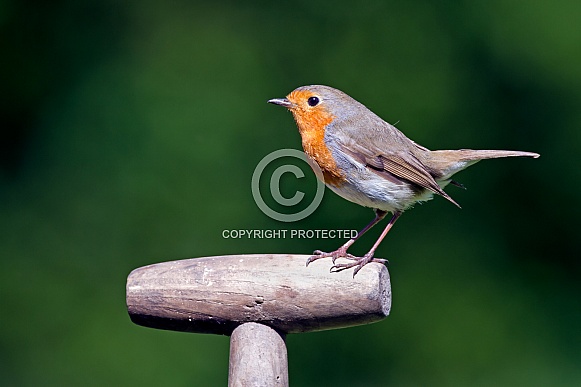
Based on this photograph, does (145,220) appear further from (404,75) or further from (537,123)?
(537,123)

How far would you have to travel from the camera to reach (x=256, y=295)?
132 inches

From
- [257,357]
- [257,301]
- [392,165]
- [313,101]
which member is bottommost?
[257,357]

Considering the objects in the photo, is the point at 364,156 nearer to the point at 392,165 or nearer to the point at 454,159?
the point at 392,165

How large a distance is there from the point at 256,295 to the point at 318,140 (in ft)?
3.50

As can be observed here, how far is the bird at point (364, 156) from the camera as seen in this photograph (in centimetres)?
414

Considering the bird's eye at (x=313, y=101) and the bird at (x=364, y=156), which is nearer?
the bird at (x=364, y=156)

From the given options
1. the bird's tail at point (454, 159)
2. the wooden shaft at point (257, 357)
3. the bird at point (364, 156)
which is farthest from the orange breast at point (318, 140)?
the wooden shaft at point (257, 357)

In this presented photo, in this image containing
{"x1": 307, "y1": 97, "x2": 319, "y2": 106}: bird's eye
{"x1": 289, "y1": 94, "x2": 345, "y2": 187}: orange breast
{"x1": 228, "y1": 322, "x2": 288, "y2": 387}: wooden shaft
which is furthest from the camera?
{"x1": 307, "y1": 97, "x2": 319, "y2": 106}: bird's eye

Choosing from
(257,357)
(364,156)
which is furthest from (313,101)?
(257,357)

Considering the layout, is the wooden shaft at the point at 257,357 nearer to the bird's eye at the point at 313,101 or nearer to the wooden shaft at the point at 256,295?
the wooden shaft at the point at 256,295

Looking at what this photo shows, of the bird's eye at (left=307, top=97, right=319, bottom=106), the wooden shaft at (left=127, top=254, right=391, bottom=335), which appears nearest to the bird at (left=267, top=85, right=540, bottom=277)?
the bird's eye at (left=307, top=97, right=319, bottom=106)

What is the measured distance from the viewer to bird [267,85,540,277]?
414 centimetres

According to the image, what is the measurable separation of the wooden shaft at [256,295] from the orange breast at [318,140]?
2.43 feet

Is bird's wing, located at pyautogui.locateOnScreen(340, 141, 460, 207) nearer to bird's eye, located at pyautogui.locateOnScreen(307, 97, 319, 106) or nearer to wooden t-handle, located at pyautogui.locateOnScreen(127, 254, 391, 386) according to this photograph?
bird's eye, located at pyautogui.locateOnScreen(307, 97, 319, 106)
